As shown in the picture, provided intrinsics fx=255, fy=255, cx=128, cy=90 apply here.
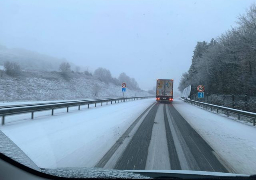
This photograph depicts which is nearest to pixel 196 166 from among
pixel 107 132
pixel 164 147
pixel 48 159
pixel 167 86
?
pixel 164 147

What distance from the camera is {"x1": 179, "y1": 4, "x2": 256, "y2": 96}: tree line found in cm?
2725

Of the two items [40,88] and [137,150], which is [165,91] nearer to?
[40,88]

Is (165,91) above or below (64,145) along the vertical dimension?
above

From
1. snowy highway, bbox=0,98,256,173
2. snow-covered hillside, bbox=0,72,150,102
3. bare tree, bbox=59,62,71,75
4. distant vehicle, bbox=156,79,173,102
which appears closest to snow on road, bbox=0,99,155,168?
snowy highway, bbox=0,98,256,173

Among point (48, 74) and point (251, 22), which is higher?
point (251, 22)

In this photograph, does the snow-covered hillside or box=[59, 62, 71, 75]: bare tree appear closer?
the snow-covered hillside

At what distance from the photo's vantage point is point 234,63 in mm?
34688

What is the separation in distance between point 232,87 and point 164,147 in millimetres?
30828

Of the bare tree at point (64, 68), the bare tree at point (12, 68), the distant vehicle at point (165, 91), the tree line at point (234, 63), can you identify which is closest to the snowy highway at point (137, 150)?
the tree line at point (234, 63)

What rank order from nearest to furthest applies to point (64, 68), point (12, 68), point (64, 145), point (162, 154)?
point (162, 154)
point (64, 145)
point (12, 68)
point (64, 68)

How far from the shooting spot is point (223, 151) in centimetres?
757

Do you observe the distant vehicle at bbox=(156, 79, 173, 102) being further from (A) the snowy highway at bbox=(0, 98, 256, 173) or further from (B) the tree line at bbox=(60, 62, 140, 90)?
(A) the snowy highway at bbox=(0, 98, 256, 173)

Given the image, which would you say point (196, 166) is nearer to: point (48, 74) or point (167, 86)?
point (167, 86)

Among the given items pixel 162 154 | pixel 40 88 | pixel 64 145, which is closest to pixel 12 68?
pixel 40 88
